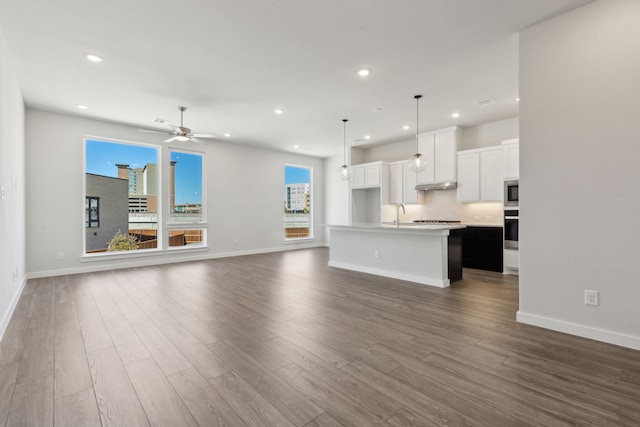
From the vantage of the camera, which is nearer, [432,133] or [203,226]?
[432,133]

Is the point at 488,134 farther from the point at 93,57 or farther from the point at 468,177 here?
the point at 93,57

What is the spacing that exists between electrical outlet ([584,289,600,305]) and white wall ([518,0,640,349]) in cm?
3

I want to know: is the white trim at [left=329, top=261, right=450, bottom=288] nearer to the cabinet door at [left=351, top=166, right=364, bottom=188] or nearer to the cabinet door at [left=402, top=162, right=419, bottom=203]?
the cabinet door at [left=402, top=162, right=419, bottom=203]

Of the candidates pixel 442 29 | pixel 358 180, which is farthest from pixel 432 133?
pixel 442 29

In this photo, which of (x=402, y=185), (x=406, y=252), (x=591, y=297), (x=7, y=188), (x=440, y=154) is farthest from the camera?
(x=402, y=185)

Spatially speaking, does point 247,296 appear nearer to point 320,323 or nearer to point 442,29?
point 320,323

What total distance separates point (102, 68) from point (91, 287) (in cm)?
318

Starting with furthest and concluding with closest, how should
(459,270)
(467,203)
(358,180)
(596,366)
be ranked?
(358,180), (467,203), (459,270), (596,366)

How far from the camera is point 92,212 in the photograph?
5.91m

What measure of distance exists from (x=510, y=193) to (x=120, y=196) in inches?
311

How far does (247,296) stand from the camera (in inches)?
156

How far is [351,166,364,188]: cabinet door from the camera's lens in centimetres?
793

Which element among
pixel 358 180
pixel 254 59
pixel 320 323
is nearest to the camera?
pixel 320 323

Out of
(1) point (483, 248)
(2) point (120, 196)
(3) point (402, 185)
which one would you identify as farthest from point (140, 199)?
(1) point (483, 248)
